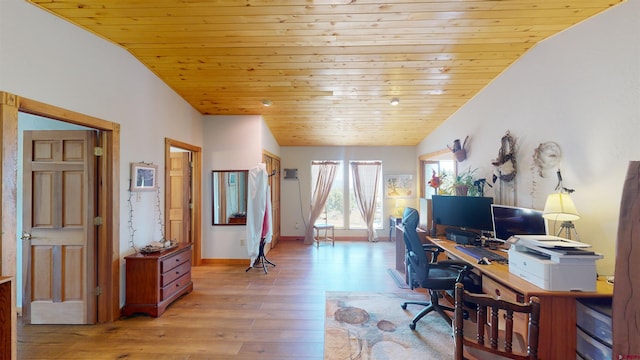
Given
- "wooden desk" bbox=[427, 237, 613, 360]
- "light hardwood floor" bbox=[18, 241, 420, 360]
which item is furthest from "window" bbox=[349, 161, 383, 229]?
"wooden desk" bbox=[427, 237, 613, 360]

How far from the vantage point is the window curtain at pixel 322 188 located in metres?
6.18

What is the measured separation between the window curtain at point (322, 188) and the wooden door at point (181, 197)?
274 centimetres

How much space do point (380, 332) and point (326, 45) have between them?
117 inches

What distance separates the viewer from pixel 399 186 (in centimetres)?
625

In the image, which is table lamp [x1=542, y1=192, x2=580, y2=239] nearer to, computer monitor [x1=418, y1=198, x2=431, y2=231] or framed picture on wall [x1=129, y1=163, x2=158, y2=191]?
computer monitor [x1=418, y1=198, x2=431, y2=231]

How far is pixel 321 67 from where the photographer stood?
3107 mm

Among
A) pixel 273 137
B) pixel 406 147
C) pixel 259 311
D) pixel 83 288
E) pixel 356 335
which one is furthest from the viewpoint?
pixel 406 147

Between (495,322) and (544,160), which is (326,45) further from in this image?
(495,322)

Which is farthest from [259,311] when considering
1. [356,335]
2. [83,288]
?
[83,288]

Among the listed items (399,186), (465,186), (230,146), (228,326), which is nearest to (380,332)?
(228,326)

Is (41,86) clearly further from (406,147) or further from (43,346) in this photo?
(406,147)

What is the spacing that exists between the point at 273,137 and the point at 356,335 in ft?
14.0

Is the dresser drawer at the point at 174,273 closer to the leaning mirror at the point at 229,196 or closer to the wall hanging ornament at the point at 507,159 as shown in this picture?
the leaning mirror at the point at 229,196

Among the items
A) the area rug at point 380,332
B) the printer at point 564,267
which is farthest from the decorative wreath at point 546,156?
the area rug at point 380,332
